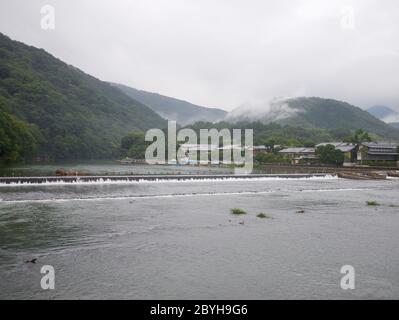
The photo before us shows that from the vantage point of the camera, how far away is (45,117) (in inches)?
4040

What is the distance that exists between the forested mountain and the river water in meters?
37.9

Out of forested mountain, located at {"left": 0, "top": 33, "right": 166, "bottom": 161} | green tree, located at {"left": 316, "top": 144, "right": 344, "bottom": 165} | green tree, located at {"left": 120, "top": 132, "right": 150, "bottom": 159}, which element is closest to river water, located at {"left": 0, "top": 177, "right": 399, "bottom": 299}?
green tree, located at {"left": 316, "top": 144, "right": 344, "bottom": 165}

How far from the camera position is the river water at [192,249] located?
9078 millimetres

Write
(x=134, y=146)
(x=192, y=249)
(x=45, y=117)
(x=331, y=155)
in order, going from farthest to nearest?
(x=134, y=146), (x=45, y=117), (x=331, y=155), (x=192, y=249)

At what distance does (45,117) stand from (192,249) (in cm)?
10000

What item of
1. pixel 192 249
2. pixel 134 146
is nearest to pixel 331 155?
pixel 192 249

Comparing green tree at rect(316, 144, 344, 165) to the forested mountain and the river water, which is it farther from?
the forested mountain

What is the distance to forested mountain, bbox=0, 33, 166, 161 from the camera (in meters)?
63.5

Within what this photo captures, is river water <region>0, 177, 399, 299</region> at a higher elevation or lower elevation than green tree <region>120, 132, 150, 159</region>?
lower

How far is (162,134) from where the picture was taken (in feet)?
401

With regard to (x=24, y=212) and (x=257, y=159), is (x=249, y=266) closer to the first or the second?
(x=24, y=212)

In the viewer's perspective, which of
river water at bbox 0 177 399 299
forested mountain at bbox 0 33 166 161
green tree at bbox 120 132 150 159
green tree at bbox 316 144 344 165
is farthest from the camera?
green tree at bbox 120 132 150 159

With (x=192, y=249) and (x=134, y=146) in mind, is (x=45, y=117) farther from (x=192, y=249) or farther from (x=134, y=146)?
(x=192, y=249)

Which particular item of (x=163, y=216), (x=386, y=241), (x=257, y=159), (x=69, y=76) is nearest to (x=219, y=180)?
(x=163, y=216)
